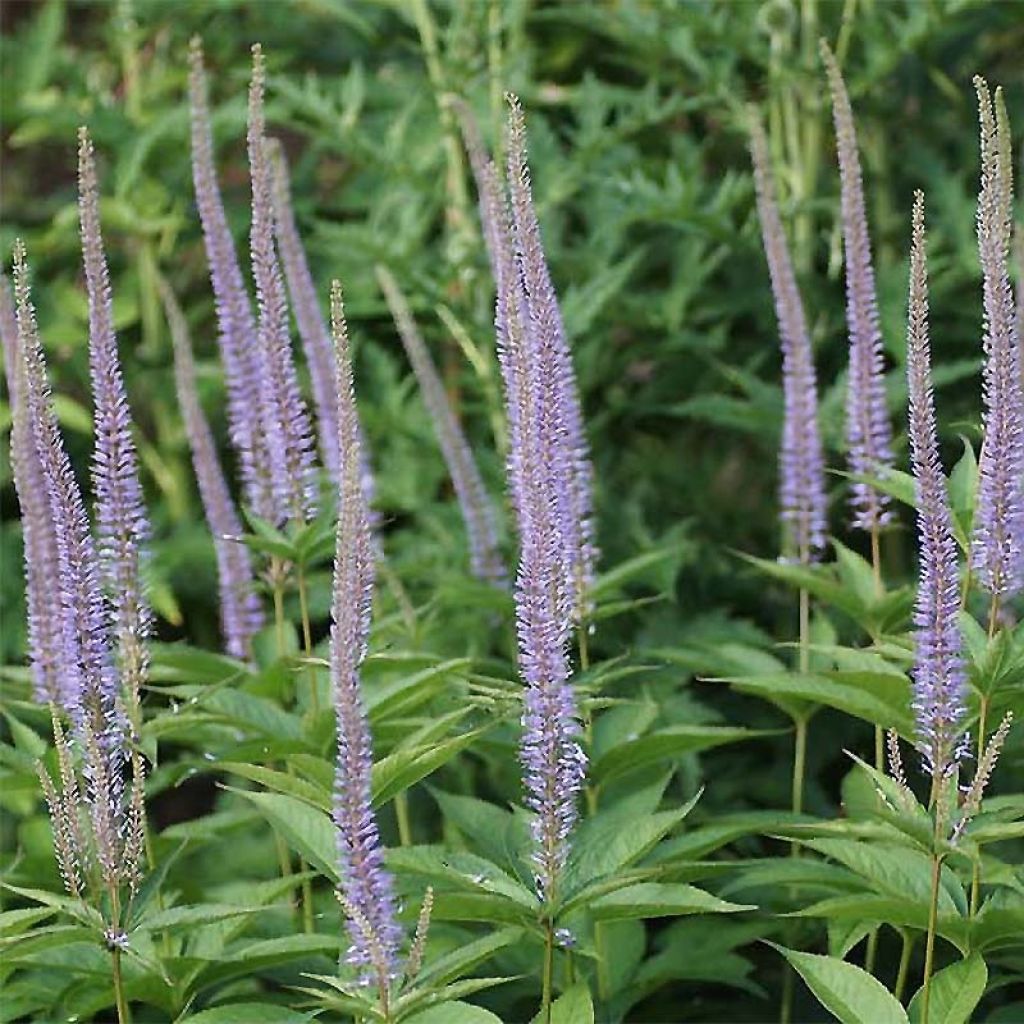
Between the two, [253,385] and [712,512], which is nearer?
[253,385]

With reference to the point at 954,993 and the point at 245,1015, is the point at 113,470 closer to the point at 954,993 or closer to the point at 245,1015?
the point at 245,1015

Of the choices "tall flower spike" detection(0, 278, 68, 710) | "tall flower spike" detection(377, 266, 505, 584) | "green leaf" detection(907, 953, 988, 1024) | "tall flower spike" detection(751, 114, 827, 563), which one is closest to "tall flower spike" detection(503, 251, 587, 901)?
"green leaf" detection(907, 953, 988, 1024)

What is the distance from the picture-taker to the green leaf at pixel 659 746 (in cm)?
382

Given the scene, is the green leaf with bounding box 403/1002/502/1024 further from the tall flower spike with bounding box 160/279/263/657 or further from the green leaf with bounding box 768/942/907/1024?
the tall flower spike with bounding box 160/279/263/657

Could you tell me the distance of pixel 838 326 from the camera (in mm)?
5926

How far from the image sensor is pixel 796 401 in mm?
4422

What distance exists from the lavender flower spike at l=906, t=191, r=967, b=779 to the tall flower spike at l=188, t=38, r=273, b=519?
1.57m

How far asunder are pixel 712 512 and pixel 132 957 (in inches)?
126

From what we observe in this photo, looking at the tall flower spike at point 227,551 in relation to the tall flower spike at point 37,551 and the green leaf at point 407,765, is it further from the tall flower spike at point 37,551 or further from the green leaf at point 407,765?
the green leaf at point 407,765

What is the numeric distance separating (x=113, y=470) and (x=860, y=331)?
5.17ft

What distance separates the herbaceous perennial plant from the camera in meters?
3.07

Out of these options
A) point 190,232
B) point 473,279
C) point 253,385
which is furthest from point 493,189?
point 190,232

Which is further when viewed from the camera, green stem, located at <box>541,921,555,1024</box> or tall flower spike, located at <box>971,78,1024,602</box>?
green stem, located at <box>541,921,555,1024</box>

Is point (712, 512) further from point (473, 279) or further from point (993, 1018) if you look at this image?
point (993, 1018)
